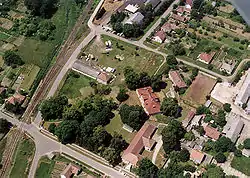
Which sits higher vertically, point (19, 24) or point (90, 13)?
point (90, 13)

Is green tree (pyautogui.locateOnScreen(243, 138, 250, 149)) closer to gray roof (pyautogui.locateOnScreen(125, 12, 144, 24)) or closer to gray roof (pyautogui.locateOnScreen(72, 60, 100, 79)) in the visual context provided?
gray roof (pyautogui.locateOnScreen(72, 60, 100, 79))

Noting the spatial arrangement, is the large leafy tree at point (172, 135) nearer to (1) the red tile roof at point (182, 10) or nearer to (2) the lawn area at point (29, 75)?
(2) the lawn area at point (29, 75)

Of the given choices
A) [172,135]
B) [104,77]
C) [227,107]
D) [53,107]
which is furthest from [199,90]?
[53,107]

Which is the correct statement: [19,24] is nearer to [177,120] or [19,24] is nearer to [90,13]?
[90,13]


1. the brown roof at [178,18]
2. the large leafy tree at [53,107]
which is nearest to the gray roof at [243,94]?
the brown roof at [178,18]

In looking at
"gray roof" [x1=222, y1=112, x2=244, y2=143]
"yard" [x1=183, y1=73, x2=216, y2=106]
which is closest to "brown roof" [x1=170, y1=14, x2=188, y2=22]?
"yard" [x1=183, y1=73, x2=216, y2=106]

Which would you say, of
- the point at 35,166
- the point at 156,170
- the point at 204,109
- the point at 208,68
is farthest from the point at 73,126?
the point at 208,68

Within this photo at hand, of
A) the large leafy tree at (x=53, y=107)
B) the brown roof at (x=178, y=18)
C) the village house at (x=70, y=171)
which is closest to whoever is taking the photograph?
the village house at (x=70, y=171)
